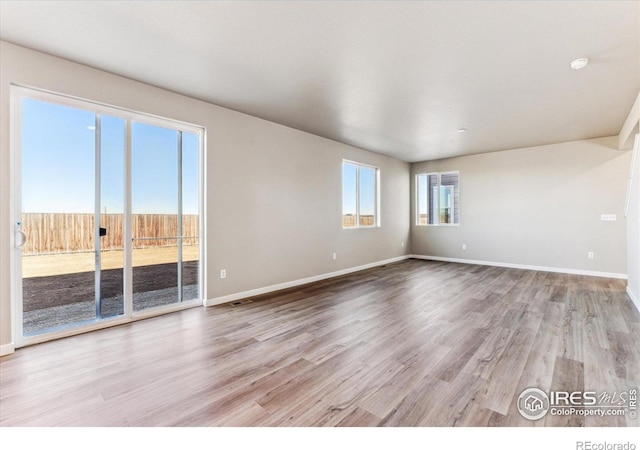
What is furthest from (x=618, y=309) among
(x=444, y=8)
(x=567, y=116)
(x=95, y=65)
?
(x=95, y=65)

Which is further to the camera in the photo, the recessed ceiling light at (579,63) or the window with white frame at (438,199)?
the window with white frame at (438,199)

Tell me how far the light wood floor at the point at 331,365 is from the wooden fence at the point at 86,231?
91cm

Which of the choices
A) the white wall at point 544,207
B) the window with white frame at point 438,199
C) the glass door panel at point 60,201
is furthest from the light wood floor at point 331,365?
the window with white frame at point 438,199

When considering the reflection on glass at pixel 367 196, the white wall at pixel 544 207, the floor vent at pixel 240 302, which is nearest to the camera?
the floor vent at pixel 240 302

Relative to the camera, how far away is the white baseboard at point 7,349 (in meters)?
2.46

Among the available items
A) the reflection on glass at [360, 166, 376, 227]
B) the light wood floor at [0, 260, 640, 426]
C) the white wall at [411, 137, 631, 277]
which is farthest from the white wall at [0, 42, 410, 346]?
the white wall at [411, 137, 631, 277]

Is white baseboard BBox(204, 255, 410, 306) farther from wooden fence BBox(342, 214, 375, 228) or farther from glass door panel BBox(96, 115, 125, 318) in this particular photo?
glass door panel BBox(96, 115, 125, 318)

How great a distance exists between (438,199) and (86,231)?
291 inches

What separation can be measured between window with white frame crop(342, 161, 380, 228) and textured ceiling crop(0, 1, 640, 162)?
204 cm

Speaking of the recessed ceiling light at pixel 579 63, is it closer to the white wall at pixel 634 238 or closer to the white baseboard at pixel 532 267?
the white wall at pixel 634 238

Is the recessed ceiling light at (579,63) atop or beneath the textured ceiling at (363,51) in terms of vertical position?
beneath

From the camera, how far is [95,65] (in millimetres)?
2859
